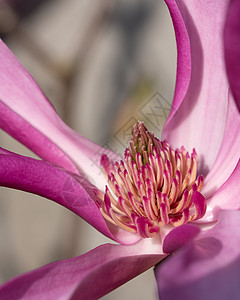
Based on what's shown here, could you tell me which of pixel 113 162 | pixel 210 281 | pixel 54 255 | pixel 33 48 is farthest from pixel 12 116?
pixel 54 255

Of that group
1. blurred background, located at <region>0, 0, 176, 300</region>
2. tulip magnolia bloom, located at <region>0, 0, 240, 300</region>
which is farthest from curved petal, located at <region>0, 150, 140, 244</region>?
blurred background, located at <region>0, 0, 176, 300</region>

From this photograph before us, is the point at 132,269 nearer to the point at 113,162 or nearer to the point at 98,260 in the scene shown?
the point at 98,260

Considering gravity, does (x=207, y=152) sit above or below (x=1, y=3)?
below

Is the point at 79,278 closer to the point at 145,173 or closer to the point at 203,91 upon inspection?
the point at 145,173

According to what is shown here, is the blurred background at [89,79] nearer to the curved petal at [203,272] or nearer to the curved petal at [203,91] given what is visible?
the curved petal at [203,91]

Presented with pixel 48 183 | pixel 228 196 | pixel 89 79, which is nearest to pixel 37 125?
pixel 48 183
